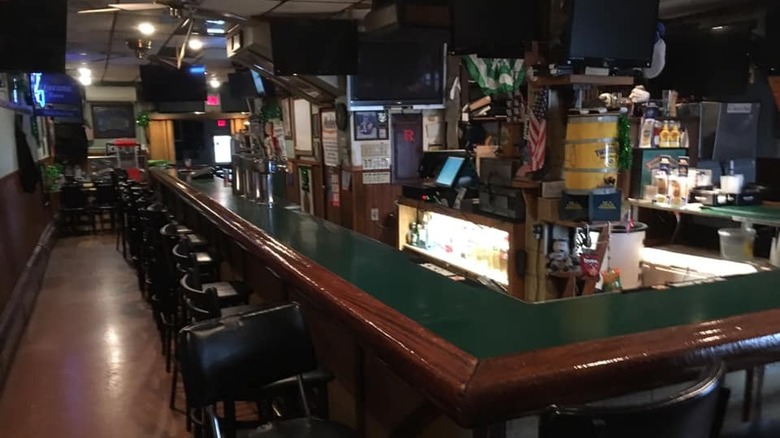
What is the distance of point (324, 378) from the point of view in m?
2.09

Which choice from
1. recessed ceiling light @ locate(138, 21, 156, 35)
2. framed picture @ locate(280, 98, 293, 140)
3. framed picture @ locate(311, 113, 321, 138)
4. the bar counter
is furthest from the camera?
framed picture @ locate(280, 98, 293, 140)

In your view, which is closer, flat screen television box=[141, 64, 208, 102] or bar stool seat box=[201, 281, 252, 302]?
bar stool seat box=[201, 281, 252, 302]

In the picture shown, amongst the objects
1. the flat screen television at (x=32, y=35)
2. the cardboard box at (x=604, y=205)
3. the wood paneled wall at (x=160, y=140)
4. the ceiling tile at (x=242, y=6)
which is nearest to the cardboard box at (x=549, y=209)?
the cardboard box at (x=604, y=205)

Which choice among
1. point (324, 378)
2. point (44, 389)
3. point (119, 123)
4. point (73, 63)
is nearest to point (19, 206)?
point (44, 389)

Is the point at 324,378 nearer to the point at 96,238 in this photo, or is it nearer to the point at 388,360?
the point at 388,360

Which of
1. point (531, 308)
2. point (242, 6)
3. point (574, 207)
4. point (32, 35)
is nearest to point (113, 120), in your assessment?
point (242, 6)

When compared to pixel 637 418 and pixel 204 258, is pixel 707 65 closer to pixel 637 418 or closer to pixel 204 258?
pixel 204 258

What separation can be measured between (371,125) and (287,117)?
2405 millimetres

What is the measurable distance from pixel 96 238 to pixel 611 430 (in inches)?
385

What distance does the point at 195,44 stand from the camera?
296 inches

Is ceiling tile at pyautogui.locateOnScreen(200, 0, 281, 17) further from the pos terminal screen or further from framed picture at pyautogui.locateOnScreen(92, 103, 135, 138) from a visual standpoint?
framed picture at pyautogui.locateOnScreen(92, 103, 135, 138)

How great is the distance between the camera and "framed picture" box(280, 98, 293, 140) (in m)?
8.34

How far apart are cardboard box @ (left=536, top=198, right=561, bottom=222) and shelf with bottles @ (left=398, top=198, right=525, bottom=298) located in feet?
0.85

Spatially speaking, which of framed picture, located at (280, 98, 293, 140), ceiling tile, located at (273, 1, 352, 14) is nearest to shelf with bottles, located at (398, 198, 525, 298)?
ceiling tile, located at (273, 1, 352, 14)
